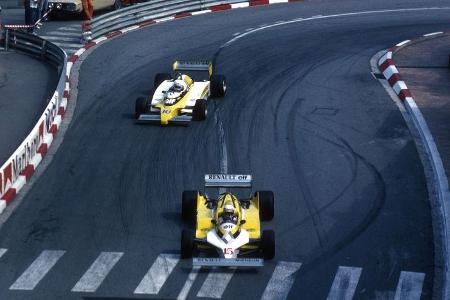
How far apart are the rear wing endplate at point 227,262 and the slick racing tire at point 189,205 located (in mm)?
2120

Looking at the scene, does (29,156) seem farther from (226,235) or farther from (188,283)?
(188,283)

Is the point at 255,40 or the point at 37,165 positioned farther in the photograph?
the point at 255,40

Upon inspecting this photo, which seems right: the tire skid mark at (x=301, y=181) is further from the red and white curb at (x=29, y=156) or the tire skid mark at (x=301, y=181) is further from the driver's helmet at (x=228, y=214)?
the red and white curb at (x=29, y=156)

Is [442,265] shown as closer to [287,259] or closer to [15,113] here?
[287,259]

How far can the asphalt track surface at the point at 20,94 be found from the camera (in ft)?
78.6

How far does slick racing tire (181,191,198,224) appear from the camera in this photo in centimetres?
1800

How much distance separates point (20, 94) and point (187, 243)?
1295 cm

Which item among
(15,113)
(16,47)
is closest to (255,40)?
(16,47)

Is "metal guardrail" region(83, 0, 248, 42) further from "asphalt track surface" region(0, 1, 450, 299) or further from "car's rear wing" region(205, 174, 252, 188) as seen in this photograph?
"car's rear wing" region(205, 174, 252, 188)

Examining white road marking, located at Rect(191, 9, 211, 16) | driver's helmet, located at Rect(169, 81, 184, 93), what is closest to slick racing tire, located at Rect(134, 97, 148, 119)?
driver's helmet, located at Rect(169, 81, 184, 93)

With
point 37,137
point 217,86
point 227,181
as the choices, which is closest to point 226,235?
point 227,181

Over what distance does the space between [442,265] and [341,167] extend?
17.1 ft

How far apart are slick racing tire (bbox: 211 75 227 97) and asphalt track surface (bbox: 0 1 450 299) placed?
485mm

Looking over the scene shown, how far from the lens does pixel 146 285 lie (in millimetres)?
15773
